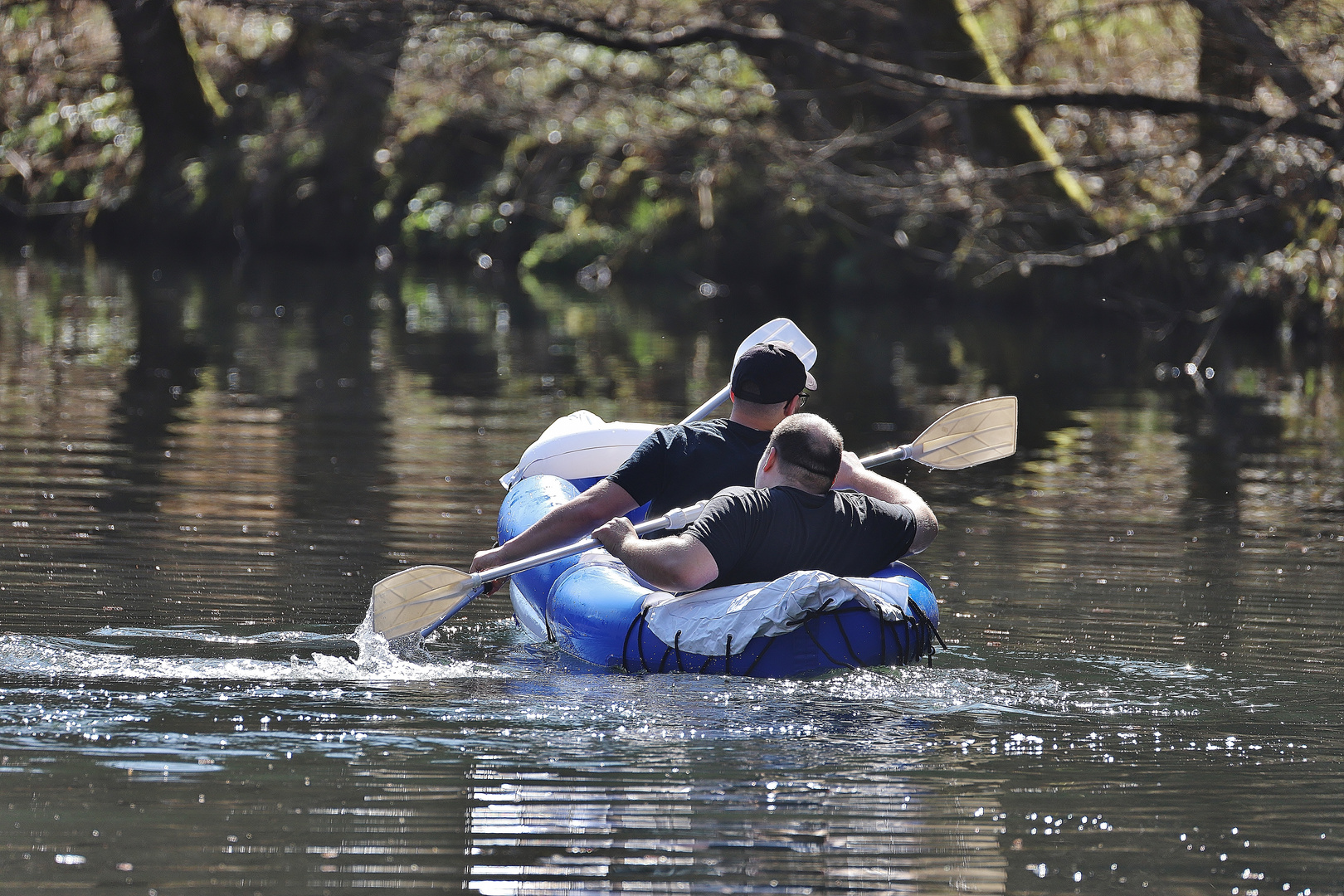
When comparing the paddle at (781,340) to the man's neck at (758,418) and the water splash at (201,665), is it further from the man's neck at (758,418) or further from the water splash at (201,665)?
the water splash at (201,665)

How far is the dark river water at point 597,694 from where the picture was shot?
3.56 m

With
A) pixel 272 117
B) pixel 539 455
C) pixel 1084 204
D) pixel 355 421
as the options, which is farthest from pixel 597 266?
pixel 539 455

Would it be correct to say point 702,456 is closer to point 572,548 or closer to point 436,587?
point 572,548

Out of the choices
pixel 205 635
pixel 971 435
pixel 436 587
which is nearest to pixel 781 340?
pixel 971 435

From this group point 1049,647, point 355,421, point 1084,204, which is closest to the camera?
point 1049,647

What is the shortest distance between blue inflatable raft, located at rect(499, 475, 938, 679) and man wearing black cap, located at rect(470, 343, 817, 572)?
0.30m

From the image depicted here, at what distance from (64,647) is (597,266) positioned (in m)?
18.1

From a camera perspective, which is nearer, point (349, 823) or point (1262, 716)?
point (349, 823)

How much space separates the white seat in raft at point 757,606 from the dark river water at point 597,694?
147 mm

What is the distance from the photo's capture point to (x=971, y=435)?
6473mm

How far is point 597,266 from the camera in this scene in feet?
75.0

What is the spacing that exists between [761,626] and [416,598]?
108 cm

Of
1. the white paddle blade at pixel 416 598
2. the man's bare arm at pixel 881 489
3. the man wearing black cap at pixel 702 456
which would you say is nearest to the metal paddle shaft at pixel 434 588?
the white paddle blade at pixel 416 598

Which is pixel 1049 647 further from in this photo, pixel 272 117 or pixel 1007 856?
pixel 272 117
